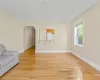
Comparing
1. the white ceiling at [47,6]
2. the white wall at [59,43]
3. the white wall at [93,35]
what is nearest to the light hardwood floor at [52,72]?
the white wall at [93,35]

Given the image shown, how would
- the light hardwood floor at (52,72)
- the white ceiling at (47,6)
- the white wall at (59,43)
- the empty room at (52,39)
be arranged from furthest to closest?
1. the white wall at (59,43)
2. the white ceiling at (47,6)
3. the empty room at (52,39)
4. the light hardwood floor at (52,72)

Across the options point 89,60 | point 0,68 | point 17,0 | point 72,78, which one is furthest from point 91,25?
point 0,68

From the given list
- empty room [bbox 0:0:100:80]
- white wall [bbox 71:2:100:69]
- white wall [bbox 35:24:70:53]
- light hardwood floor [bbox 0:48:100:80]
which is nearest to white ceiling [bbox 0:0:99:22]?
empty room [bbox 0:0:100:80]

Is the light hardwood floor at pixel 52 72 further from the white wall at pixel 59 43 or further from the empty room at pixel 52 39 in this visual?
the white wall at pixel 59 43

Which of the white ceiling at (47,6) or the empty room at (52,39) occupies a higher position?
the white ceiling at (47,6)

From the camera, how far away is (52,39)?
8.48 metres

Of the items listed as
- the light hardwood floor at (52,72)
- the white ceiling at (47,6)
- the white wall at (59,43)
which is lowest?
the light hardwood floor at (52,72)

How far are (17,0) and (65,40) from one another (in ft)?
17.4

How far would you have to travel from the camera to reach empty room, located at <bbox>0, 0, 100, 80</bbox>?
12.3 feet

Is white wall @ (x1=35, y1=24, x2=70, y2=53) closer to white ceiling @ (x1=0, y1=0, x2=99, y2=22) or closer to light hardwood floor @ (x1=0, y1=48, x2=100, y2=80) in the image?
white ceiling @ (x1=0, y1=0, x2=99, y2=22)

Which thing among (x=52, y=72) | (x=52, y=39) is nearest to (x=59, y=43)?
(x=52, y=39)

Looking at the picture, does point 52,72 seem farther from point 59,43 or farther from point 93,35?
point 59,43

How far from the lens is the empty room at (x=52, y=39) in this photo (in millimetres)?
3754

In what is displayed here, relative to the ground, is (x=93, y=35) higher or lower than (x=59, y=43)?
higher
